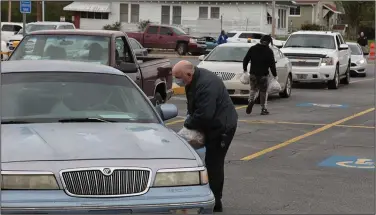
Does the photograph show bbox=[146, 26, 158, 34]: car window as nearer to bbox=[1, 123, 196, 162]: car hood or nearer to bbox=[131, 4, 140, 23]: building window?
Answer: bbox=[131, 4, 140, 23]: building window

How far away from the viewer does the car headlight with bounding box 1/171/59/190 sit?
17.9ft

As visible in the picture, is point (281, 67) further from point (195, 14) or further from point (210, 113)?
point (195, 14)

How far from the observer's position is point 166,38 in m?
47.1

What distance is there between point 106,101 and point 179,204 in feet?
6.12

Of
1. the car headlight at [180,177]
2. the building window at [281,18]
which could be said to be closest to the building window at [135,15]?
the building window at [281,18]

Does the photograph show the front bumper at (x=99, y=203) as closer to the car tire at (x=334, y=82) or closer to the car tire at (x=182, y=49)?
the car tire at (x=334, y=82)

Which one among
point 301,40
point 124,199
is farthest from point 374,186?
point 301,40

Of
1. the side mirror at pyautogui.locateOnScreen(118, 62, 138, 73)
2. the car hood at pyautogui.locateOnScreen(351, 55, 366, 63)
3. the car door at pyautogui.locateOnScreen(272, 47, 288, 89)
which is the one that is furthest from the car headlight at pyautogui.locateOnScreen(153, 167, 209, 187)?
the car hood at pyautogui.locateOnScreen(351, 55, 366, 63)

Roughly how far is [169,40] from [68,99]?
132 ft

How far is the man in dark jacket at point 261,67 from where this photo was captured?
16547 mm

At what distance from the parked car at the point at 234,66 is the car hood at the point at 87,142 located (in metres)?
12.5

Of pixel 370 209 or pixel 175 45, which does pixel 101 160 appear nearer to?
pixel 370 209

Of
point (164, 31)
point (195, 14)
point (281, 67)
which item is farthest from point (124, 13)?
point (281, 67)

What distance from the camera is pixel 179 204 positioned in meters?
5.63
